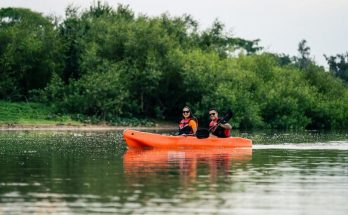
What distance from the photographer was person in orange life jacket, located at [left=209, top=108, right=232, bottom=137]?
124 feet

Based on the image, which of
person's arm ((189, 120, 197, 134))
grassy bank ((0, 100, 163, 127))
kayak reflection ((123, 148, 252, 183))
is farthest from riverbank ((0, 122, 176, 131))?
→ kayak reflection ((123, 148, 252, 183))

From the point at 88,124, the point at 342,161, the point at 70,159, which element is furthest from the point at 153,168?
the point at 88,124

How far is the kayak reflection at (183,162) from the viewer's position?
24922mm

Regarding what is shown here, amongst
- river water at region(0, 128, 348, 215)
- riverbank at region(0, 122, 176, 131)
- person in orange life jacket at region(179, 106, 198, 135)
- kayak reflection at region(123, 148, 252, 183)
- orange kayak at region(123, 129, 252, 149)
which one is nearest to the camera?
river water at region(0, 128, 348, 215)

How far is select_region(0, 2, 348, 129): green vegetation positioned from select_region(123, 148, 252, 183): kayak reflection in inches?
1300

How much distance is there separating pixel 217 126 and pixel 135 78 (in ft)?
121

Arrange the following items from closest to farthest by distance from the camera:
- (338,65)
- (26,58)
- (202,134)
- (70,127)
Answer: (202,134) → (70,127) → (26,58) → (338,65)

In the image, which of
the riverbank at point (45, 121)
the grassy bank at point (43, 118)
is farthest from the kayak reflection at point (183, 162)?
the grassy bank at point (43, 118)

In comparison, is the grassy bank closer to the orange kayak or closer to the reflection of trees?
the orange kayak

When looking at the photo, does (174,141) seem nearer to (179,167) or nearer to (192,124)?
(192,124)

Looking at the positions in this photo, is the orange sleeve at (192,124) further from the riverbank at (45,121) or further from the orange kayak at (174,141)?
the riverbank at (45,121)

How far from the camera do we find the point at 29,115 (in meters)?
66.0

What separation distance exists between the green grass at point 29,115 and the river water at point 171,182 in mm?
27764

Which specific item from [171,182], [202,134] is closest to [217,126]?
[202,134]
